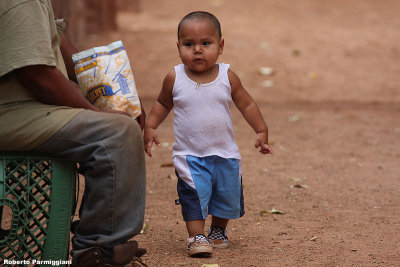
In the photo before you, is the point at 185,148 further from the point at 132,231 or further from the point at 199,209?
the point at 132,231

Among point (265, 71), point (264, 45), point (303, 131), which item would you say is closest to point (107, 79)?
point (303, 131)

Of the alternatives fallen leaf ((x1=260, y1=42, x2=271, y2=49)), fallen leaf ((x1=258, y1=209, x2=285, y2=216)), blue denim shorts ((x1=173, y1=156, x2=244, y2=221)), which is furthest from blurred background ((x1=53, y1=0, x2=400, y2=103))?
blue denim shorts ((x1=173, y1=156, x2=244, y2=221))

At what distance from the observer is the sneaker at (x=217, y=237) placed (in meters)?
4.07

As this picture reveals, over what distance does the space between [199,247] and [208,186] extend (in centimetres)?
35

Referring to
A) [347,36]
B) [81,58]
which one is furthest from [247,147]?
[347,36]

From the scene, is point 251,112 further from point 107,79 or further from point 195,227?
point 107,79

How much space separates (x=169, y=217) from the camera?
4.81 metres

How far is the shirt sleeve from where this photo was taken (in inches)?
117

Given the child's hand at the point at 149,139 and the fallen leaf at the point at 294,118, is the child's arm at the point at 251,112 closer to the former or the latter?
the child's hand at the point at 149,139

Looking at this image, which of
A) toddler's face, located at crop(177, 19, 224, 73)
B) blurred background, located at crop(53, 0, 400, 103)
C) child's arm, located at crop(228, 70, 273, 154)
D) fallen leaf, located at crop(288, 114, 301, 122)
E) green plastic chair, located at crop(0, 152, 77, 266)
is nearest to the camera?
green plastic chair, located at crop(0, 152, 77, 266)

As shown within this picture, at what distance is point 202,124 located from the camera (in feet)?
12.6

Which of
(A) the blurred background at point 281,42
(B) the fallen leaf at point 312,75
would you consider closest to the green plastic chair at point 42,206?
(A) the blurred background at point 281,42

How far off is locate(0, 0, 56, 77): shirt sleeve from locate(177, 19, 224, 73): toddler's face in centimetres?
102

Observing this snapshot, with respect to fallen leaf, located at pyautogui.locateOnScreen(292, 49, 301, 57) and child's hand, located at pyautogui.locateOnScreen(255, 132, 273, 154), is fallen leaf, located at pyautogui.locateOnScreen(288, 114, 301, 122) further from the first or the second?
child's hand, located at pyautogui.locateOnScreen(255, 132, 273, 154)
